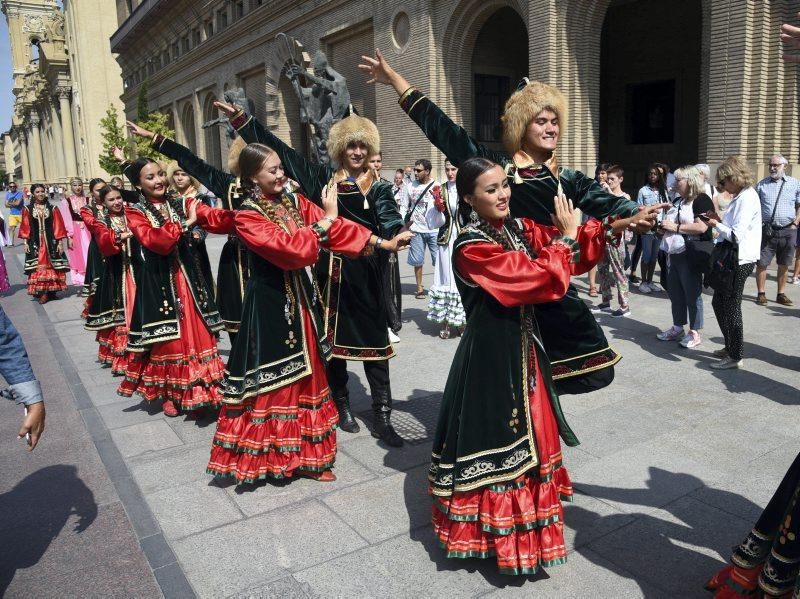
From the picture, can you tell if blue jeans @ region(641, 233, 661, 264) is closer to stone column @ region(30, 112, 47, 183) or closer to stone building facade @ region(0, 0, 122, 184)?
stone building facade @ region(0, 0, 122, 184)

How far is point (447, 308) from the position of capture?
316 inches

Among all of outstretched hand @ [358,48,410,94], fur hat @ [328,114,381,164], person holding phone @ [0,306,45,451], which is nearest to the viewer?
person holding phone @ [0,306,45,451]

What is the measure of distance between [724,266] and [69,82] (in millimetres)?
81172

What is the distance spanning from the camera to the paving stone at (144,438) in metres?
5.00

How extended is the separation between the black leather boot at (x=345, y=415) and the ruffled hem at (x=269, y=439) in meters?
0.92

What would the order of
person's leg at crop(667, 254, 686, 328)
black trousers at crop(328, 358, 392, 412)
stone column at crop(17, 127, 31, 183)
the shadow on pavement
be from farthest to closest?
1. stone column at crop(17, 127, 31, 183)
2. person's leg at crop(667, 254, 686, 328)
3. black trousers at crop(328, 358, 392, 412)
4. the shadow on pavement

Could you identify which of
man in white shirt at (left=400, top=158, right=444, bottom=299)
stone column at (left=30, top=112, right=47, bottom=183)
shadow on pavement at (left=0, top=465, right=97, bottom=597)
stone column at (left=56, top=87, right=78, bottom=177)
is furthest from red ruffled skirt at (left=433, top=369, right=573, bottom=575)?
stone column at (left=30, top=112, right=47, bottom=183)

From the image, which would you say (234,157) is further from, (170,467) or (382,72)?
(170,467)

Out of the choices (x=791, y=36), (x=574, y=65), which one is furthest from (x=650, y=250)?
(x=791, y=36)

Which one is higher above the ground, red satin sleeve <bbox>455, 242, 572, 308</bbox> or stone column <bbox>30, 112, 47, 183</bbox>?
stone column <bbox>30, 112, 47, 183</bbox>

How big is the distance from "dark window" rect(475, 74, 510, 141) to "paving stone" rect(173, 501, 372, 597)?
17.4 metres

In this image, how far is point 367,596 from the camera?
9.98 ft

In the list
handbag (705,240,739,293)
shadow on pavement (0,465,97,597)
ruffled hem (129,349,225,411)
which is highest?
handbag (705,240,739,293)

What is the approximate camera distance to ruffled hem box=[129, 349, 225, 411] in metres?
5.48
